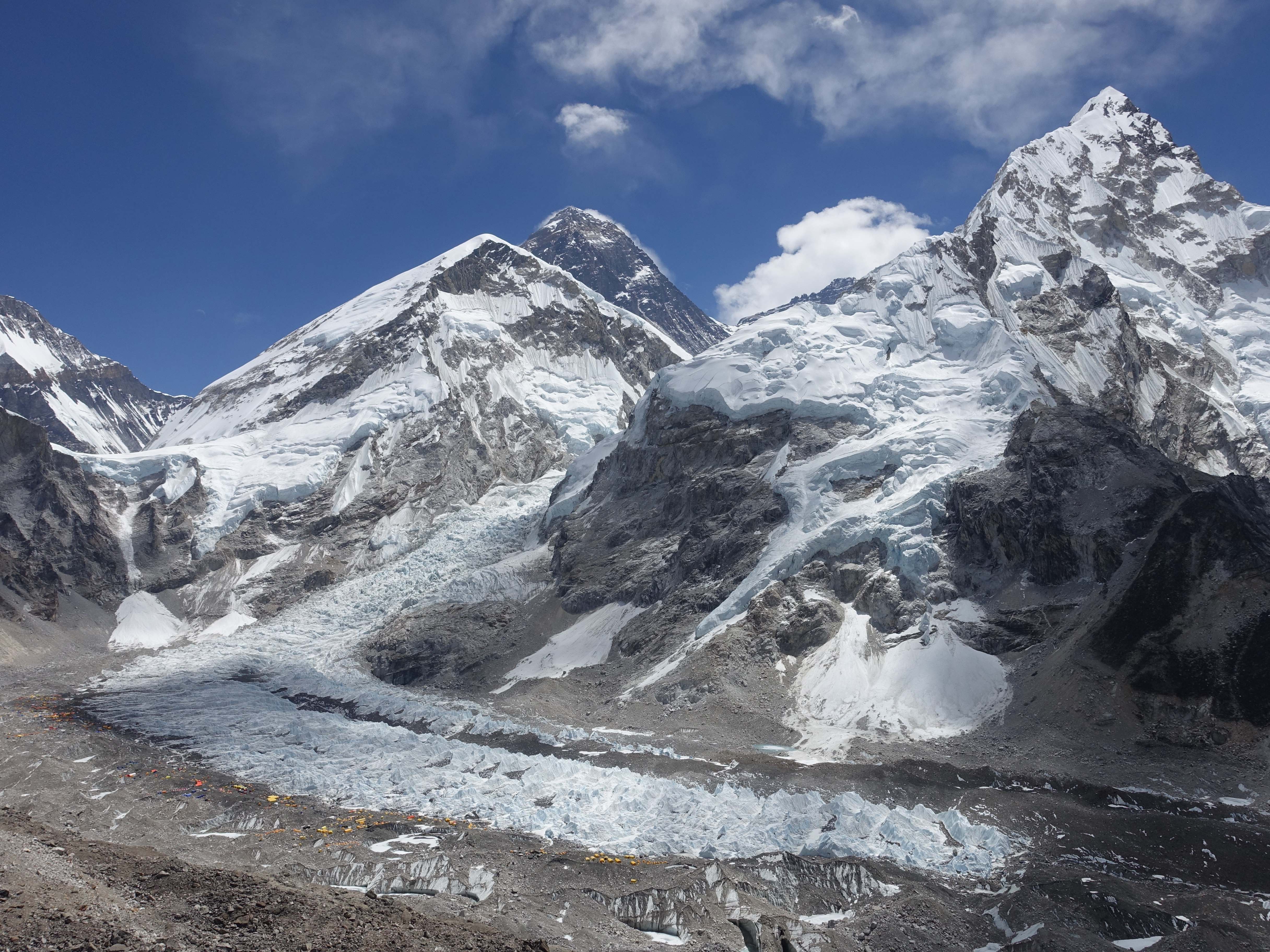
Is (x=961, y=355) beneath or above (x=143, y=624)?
above

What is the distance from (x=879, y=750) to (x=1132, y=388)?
56.4m

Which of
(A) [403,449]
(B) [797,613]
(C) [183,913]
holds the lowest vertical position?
(C) [183,913]

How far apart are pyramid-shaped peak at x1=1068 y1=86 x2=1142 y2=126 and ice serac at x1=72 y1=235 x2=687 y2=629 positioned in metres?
72.5

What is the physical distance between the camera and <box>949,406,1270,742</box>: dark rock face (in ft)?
115

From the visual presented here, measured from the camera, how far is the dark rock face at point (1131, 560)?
1383 inches

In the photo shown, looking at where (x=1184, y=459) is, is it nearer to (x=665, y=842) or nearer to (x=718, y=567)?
(x=718, y=567)

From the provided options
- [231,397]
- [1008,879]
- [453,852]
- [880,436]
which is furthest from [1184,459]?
[231,397]

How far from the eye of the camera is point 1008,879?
73.7 ft

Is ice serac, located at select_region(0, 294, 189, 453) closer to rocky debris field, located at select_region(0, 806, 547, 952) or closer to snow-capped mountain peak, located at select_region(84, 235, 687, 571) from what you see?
snow-capped mountain peak, located at select_region(84, 235, 687, 571)

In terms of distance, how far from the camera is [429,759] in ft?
119

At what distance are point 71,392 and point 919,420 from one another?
16881 centimetres

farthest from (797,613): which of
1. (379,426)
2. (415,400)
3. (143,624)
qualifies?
(415,400)

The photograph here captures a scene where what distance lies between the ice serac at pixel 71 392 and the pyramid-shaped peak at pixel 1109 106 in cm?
17347

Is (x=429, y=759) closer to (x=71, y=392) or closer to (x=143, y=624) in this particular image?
(x=143, y=624)
